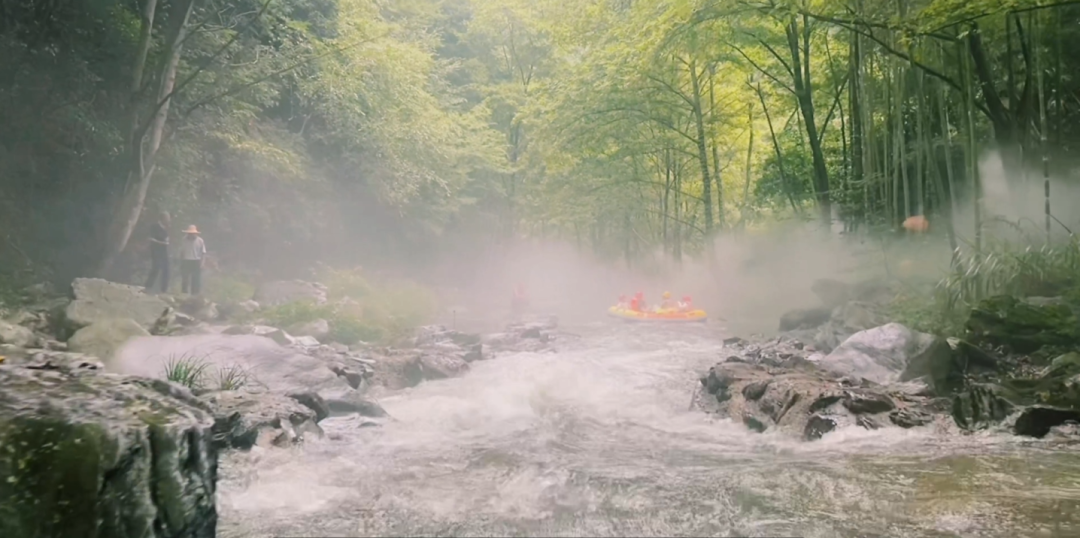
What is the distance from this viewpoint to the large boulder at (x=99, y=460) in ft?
8.23

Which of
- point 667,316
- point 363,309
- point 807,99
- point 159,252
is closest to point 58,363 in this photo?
point 159,252

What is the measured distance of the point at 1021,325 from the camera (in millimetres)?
6863

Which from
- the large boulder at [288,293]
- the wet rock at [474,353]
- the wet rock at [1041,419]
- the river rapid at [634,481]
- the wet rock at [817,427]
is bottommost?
the river rapid at [634,481]

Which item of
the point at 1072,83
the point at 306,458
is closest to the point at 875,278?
the point at 1072,83

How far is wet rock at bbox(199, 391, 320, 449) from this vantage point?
509 cm

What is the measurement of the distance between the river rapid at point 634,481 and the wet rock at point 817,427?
68mm

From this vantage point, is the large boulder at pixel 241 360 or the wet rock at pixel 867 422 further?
the large boulder at pixel 241 360

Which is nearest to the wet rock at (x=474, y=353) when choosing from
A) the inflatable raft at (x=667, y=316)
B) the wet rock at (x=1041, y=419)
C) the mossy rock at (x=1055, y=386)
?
the inflatable raft at (x=667, y=316)

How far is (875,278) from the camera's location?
487 inches

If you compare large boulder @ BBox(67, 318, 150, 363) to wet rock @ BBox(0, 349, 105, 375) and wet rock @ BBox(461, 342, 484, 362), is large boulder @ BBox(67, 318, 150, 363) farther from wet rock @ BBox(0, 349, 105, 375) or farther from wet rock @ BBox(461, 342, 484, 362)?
wet rock @ BBox(461, 342, 484, 362)

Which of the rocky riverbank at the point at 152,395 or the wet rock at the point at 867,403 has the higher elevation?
the rocky riverbank at the point at 152,395

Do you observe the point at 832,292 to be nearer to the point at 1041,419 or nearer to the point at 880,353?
the point at 880,353

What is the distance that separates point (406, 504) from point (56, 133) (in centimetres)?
943

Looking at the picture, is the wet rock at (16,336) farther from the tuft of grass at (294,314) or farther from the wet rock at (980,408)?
the wet rock at (980,408)
